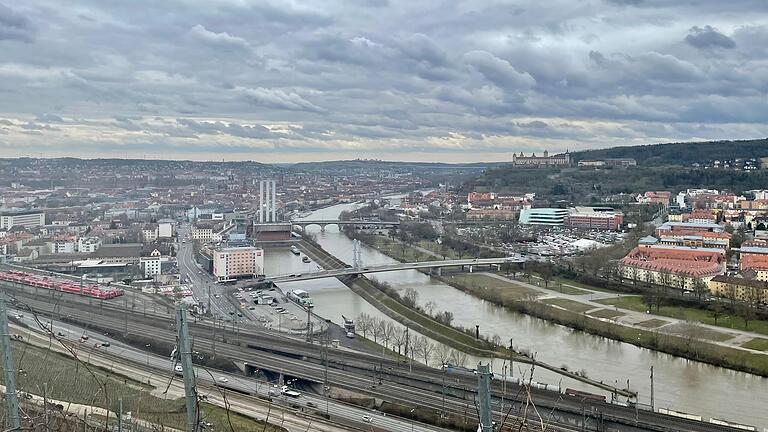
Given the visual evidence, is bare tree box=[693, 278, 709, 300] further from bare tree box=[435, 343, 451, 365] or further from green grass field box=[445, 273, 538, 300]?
bare tree box=[435, 343, 451, 365]

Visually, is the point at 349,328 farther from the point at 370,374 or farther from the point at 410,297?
the point at 370,374

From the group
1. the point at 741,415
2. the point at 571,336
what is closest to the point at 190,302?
the point at 571,336

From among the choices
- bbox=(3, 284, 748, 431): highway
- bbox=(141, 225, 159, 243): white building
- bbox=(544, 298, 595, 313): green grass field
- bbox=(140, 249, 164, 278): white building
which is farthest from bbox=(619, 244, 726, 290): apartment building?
bbox=(141, 225, 159, 243): white building

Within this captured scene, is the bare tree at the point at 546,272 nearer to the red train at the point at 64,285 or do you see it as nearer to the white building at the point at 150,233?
the red train at the point at 64,285

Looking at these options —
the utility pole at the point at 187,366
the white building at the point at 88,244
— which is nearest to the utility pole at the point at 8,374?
the utility pole at the point at 187,366

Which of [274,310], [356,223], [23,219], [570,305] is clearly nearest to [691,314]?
[570,305]

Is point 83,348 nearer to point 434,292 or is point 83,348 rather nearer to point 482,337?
point 482,337
